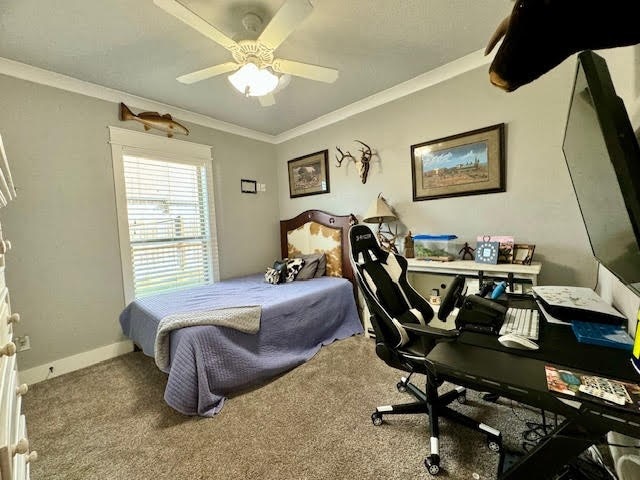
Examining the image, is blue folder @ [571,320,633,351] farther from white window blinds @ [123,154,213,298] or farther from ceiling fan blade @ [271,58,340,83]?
white window blinds @ [123,154,213,298]

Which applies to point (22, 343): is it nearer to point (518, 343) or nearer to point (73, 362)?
point (73, 362)

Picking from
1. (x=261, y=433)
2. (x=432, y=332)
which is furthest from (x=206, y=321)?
(x=432, y=332)

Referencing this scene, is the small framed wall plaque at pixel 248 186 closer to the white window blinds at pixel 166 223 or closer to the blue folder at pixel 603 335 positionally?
the white window blinds at pixel 166 223

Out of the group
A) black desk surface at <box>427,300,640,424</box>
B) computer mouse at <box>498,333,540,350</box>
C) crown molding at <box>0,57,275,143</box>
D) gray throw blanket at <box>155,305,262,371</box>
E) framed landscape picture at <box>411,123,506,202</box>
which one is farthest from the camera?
framed landscape picture at <box>411,123,506,202</box>

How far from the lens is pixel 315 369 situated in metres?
2.21

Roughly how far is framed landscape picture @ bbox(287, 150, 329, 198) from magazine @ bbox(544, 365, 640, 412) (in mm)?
2953

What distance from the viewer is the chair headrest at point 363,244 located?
1631mm

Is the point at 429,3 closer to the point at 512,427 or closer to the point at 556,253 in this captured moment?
the point at 556,253

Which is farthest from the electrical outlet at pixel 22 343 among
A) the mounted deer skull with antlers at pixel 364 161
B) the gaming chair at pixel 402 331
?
the mounted deer skull with antlers at pixel 364 161

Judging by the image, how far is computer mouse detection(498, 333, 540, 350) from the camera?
89 cm

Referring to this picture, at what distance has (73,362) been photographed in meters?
2.37

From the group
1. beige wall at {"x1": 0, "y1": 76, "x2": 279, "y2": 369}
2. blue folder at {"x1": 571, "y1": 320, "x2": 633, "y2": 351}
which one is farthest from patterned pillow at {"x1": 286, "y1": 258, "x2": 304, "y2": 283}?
blue folder at {"x1": 571, "y1": 320, "x2": 633, "y2": 351}

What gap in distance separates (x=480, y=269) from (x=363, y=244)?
998 millimetres

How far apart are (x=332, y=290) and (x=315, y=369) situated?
0.81 metres
